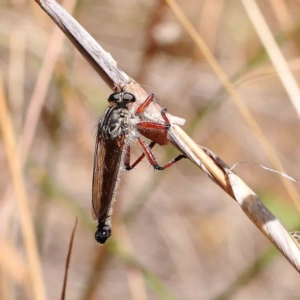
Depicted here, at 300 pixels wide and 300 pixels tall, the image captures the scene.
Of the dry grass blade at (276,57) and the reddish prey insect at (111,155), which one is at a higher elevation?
the dry grass blade at (276,57)

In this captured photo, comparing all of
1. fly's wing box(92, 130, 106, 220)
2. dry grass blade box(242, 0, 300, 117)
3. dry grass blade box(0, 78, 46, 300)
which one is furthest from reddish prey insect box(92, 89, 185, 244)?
dry grass blade box(242, 0, 300, 117)

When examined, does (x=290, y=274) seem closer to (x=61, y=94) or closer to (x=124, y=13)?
(x=61, y=94)

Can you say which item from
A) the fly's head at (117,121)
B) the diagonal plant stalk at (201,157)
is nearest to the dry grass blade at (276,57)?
the diagonal plant stalk at (201,157)

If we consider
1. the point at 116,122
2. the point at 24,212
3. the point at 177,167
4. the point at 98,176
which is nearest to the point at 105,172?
the point at 98,176

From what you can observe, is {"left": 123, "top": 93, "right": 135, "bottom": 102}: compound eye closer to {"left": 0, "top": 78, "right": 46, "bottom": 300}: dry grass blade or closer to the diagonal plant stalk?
the diagonal plant stalk

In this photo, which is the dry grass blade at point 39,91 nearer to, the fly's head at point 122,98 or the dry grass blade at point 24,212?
the dry grass blade at point 24,212

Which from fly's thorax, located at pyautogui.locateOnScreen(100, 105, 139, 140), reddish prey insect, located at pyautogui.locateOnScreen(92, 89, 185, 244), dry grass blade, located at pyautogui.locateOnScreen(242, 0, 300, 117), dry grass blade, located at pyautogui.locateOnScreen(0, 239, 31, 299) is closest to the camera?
dry grass blade, located at pyautogui.locateOnScreen(242, 0, 300, 117)

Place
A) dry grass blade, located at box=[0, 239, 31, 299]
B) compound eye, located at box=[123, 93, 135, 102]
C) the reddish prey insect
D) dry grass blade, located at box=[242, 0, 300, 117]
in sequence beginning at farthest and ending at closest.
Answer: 1. dry grass blade, located at box=[0, 239, 31, 299]
2. the reddish prey insect
3. compound eye, located at box=[123, 93, 135, 102]
4. dry grass blade, located at box=[242, 0, 300, 117]

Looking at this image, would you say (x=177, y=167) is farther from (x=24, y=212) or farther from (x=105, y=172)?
(x=24, y=212)
